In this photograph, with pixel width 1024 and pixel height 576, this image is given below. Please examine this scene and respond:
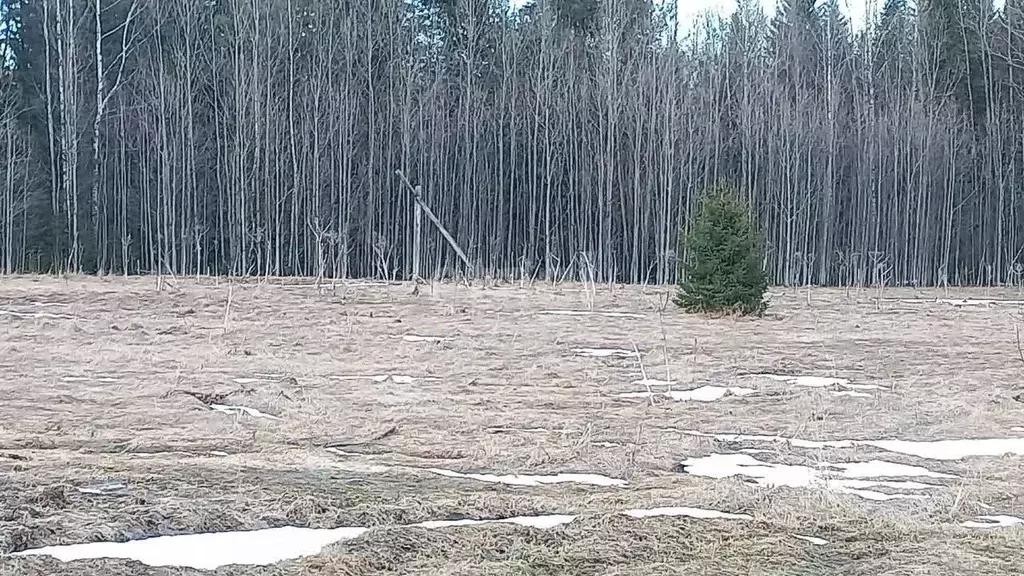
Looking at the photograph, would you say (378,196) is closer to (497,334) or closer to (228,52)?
(228,52)

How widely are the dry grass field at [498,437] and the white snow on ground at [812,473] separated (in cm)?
3

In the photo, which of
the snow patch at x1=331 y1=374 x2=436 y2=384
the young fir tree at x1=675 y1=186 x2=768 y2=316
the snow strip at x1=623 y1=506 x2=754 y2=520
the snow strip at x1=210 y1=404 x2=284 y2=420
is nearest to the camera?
the snow strip at x1=623 y1=506 x2=754 y2=520

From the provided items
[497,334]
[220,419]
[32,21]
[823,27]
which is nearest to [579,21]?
[823,27]

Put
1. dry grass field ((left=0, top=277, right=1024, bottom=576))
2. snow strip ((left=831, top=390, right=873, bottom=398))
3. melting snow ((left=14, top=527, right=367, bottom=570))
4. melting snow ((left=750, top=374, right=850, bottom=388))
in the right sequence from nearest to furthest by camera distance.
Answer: melting snow ((left=14, top=527, right=367, bottom=570))
dry grass field ((left=0, top=277, right=1024, bottom=576))
snow strip ((left=831, top=390, right=873, bottom=398))
melting snow ((left=750, top=374, right=850, bottom=388))

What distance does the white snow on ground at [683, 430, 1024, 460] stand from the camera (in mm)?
5250

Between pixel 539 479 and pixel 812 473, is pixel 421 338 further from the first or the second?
pixel 812 473

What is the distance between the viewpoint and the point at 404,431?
579cm

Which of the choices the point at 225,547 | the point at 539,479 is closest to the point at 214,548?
the point at 225,547

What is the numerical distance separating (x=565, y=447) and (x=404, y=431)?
38.9 inches

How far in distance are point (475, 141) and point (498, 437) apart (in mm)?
21889

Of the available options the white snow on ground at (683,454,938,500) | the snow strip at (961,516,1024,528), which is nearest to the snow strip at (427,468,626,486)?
the white snow on ground at (683,454,938,500)

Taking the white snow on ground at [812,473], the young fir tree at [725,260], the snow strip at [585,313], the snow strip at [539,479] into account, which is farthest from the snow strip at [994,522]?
the snow strip at [585,313]

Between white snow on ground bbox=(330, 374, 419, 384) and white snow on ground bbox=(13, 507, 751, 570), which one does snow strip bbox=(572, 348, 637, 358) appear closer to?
white snow on ground bbox=(330, 374, 419, 384)

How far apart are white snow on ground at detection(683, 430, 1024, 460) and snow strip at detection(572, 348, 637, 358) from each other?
11.5 feet
